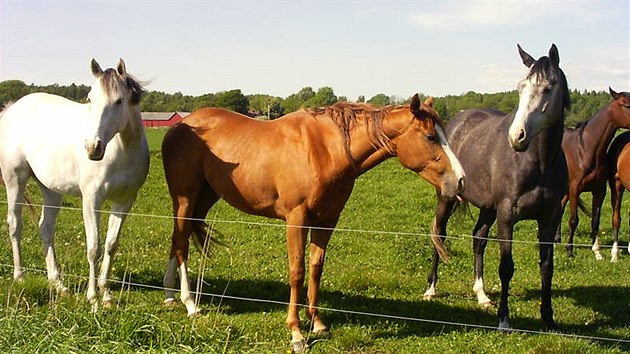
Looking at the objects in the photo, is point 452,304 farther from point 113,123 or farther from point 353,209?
point 353,209

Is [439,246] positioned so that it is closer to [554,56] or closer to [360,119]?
[360,119]

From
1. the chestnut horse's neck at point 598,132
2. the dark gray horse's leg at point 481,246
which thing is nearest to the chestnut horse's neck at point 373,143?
the dark gray horse's leg at point 481,246

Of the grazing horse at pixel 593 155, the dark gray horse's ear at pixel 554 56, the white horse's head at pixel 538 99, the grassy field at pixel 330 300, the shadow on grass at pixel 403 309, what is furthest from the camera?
the grazing horse at pixel 593 155

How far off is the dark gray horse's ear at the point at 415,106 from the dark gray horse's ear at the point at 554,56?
Answer: 4.84 ft

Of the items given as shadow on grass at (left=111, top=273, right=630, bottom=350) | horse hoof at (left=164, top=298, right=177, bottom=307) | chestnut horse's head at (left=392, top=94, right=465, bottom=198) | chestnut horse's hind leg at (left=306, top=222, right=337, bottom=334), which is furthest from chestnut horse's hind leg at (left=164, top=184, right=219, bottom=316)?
chestnut horse's head at (left=392, top=94, right=465, bottom=198)

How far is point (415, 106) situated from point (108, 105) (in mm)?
2711

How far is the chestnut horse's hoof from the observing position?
202 inches

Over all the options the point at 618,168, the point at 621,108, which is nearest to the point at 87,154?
the point at 621,108

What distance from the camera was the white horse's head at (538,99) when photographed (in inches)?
213

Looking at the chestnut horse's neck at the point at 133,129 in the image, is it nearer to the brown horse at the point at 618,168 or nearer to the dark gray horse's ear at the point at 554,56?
the dark gray horse's ear at the point at 554,56

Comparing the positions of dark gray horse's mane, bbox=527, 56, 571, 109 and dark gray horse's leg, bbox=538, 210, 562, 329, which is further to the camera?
dark gray horse's leg, bbox=538, 210, 562, 329

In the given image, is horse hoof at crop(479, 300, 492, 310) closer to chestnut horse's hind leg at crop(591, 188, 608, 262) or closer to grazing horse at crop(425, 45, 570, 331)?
grazing horse at crop(425, 45, 570, 331)

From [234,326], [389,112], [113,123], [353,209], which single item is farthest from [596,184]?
[113,123]

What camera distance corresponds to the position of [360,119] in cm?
538
